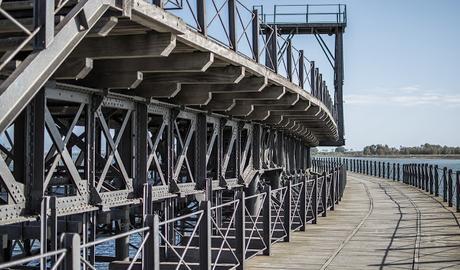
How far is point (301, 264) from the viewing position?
12484 millimetres

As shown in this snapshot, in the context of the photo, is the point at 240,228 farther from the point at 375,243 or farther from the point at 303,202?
the point at 303,202

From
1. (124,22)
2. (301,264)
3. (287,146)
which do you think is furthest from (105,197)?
(287,146)

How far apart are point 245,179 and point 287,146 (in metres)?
11.5

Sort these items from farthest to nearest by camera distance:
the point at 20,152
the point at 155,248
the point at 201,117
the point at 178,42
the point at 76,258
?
the point at 201,117 → the point at 178,42 → the point at 20,152 → the point at 155,248 → the point at 76,258

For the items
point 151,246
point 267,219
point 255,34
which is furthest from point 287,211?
point 151,246

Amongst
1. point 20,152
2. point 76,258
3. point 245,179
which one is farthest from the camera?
point 245,179

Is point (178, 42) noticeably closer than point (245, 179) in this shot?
Yes

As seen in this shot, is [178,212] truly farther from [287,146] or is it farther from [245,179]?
[287,146]

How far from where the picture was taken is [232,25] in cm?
1080

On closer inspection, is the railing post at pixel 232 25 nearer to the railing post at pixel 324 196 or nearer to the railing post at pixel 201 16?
the railing post at pixel 201 16

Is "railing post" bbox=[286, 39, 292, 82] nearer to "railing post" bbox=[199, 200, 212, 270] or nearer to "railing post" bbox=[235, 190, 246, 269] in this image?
"railing post" bbox=[235, 190, 246, 269]

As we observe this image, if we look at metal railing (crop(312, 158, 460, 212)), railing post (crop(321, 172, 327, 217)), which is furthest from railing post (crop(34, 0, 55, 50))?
metal railing (crop(312, 158, 460, 212))

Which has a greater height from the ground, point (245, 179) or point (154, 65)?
point (154, 65)

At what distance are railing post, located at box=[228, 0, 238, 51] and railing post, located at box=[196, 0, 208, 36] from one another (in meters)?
1.42
